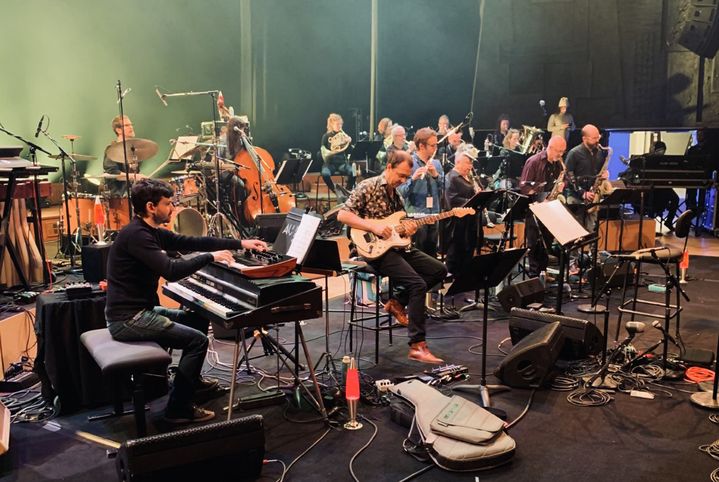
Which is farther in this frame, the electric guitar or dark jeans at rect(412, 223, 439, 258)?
dark jeans at rect(412, 223, 439, 258)

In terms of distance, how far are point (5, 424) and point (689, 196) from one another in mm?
11743

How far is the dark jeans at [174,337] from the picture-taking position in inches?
162

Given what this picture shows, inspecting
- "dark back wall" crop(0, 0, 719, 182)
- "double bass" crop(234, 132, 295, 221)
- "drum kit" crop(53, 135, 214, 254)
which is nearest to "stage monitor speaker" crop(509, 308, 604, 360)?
"drum kit" crop(53, 135, 214, 254)

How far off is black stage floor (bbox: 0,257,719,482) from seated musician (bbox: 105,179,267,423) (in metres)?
0.40

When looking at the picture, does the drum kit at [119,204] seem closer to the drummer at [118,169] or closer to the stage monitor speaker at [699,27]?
the drummer at [118,169]

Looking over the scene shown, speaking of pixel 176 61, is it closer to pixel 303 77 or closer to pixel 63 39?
pixel 63 39

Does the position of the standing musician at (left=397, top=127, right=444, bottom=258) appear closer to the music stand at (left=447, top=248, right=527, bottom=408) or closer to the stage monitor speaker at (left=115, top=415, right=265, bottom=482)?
the music stand at (left=447, top=248, right=527, bottom=408)

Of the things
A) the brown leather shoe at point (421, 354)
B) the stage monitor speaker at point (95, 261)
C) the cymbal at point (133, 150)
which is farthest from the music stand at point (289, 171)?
the brown leather shoe at point (421, 354)

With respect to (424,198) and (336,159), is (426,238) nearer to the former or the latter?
(424,198)

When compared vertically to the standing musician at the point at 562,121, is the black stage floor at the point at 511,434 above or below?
below

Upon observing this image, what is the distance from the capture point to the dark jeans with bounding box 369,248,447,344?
5.50 metres

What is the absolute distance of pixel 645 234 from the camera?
35.2ft

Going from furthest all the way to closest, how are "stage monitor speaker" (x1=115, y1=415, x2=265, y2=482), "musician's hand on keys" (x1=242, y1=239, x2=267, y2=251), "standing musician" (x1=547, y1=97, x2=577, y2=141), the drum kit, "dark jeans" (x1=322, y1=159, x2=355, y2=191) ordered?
"standing musician" (x1=547, y1=97, x2=577, y2=141)
"dark jeans" (x1=322, y1=159, x2=355, y2=191)
the drum kit
"musician's hand on keys" (x1=242, y1=239, x2=267, y2=251)
"stage monitor speaker" (x1=115, y1=415, x2=265, y2=482)

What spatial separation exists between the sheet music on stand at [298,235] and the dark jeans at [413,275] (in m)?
1.19
